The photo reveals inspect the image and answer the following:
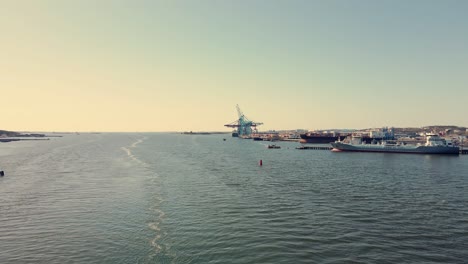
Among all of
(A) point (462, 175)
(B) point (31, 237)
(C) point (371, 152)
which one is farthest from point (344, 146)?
(B) point (31, 237)

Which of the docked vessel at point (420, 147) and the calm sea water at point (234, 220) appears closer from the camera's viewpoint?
the calm sea water at point (234, 220)

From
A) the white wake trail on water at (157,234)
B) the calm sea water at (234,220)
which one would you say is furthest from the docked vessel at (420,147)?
the white wake trail on water at (157,234)

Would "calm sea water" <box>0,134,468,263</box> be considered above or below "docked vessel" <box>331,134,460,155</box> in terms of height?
below

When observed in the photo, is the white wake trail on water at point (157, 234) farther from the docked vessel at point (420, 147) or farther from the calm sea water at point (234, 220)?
the docked vessel at point (420, 147)

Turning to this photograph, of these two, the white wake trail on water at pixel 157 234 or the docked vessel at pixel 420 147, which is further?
the docked vessel at pixel 420 147

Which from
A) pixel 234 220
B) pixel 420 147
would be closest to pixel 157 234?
pixel 234 220

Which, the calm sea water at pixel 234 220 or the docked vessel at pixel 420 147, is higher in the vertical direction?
the docked vessel at pixel 420 147

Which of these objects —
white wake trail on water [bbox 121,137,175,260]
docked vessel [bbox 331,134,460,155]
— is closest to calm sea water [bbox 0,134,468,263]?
white wake trail on water [bbox 121,137,175,260]

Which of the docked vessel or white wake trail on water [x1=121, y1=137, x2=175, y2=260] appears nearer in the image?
white wake trail on water [x1=121, y1=137, x2=175, y2=260]

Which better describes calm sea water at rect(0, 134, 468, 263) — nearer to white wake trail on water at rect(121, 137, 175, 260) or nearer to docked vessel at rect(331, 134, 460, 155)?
white wake trail on water at rect(121, 137, 175, 260)

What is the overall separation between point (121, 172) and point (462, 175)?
79.8 metres

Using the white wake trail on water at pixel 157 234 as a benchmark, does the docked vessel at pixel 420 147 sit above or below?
above

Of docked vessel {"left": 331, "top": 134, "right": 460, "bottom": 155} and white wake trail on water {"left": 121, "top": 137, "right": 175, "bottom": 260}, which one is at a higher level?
docked vessel {"left": 331, "top": 134, "right": 460, "bottom": 155}

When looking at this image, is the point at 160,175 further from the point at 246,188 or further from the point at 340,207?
the point at 340,207
